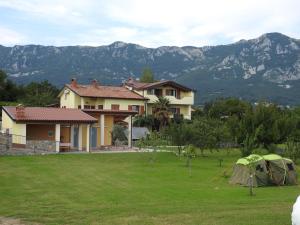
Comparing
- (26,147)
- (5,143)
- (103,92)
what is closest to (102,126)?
(26,147)

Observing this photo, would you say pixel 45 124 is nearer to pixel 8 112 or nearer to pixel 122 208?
pixel 8 112

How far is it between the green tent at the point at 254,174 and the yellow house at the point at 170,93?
46.7 metres

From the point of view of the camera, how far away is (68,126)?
4631 cm

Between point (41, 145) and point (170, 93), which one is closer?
point (41, 145)

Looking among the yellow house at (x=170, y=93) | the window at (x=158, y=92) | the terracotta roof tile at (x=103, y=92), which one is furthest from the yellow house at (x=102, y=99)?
the window at (x=158, y=92)

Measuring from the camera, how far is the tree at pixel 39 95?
75.8 m

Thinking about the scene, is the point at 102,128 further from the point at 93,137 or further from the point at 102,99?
the point at 102,99

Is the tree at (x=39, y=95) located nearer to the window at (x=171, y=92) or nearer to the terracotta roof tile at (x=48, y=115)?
the window at (x=171, y=92)

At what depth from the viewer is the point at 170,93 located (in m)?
77.2

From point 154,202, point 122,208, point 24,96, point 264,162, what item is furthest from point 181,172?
point 24,96

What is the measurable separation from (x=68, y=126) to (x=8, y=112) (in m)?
5.73

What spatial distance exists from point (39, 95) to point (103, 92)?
17716 mm

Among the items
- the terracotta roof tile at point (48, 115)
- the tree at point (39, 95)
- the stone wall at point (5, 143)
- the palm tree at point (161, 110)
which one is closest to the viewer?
the stone wall at point (5, 143)

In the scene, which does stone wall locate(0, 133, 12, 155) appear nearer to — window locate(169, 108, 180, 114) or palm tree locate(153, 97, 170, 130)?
palm tree locate(153, 97, 170, 130)
